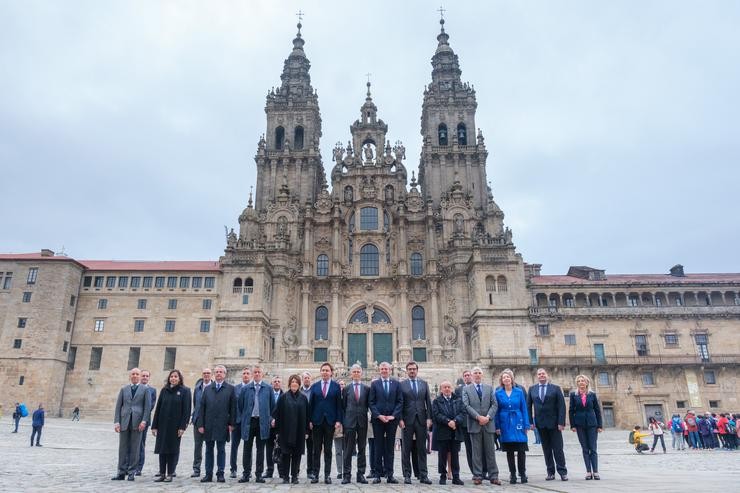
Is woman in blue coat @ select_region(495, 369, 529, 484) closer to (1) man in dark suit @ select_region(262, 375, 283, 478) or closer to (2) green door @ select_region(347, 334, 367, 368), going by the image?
(1) man in dark suit @ select_region(262, 375, 283, 478)

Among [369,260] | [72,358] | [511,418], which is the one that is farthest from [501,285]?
[72,358]

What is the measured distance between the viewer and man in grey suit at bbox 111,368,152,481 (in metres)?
11.2

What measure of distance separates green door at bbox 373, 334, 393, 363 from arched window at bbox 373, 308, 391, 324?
1.41m

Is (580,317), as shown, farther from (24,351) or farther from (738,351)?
(24,351)

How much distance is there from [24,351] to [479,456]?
145 feet

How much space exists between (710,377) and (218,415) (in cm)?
4681

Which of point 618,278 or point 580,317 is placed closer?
point 580,317

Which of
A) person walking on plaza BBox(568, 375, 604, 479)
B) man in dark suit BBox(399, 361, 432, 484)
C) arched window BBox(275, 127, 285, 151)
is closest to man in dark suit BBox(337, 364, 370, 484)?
man in dark suit BBox(399, 361, 432, 484)

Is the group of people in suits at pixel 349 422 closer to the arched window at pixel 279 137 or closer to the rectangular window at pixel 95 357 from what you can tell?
→ the rectangular window at pixel 95 357

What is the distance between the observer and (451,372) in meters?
43.3

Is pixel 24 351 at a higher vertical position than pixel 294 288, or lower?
lower

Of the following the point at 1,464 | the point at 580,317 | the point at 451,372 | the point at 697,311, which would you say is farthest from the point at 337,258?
the point at 1,464

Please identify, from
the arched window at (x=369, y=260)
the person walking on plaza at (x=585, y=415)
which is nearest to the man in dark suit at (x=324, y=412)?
the person walking on plaza at (x=585, y=415)

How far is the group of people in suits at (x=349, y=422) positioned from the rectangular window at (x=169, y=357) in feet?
120
